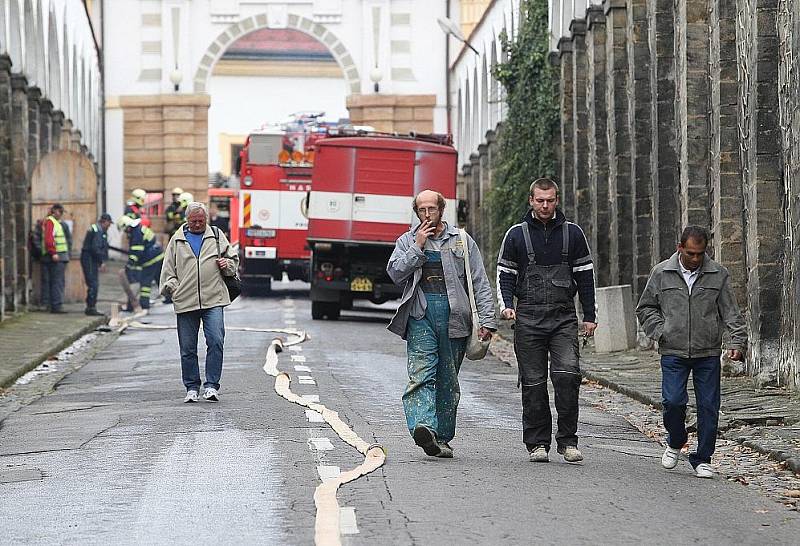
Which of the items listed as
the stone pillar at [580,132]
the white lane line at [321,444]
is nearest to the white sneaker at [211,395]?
the white lane line at [321,444]

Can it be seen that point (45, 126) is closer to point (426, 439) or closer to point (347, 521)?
point (426, 439)

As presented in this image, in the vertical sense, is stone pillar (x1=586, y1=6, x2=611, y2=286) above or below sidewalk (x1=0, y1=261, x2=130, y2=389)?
above

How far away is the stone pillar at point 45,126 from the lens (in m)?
33.9

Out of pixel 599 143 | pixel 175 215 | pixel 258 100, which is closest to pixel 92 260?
pixel 175 215

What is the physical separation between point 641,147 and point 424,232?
12605mm

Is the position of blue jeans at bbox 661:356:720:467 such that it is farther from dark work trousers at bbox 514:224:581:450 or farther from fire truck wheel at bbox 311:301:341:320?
fire truck wheel at bbox 311:301:341:320

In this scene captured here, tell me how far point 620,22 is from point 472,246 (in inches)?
538

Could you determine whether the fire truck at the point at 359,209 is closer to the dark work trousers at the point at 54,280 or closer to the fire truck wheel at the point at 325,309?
the fire truck wheel at the point at 325,309

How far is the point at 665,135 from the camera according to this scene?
21547mm

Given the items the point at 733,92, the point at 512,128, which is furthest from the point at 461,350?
the point at 512,128

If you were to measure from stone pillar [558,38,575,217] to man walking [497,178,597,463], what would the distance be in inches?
676

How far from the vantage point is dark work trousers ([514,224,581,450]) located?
10789 mm

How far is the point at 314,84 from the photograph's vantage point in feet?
227

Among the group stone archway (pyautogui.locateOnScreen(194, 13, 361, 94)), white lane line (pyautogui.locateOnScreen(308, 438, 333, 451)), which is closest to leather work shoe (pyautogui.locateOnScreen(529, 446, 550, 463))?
white lane line (pyautogui.locateOnScreen(308, 438, 333, 451))
